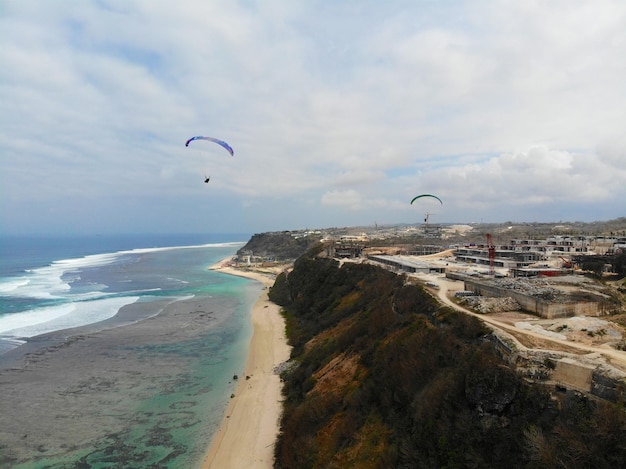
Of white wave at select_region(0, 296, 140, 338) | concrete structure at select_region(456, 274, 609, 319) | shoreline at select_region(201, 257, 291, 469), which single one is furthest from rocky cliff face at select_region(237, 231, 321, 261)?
concrete structure at select_region(456, 274, 609, 319)

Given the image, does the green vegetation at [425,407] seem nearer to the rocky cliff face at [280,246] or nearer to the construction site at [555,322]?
the construction site at [555,322]

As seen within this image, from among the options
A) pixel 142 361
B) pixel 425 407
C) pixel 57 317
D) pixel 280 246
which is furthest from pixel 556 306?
pixel 280 246

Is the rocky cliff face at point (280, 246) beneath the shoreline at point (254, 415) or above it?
above

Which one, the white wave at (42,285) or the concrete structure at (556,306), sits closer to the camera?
the concrete structure at (556,306)

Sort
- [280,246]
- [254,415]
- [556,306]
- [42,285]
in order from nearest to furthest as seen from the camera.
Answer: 1. [556,306]
2. [254,415]
3. [42,285]
4. [280,246]

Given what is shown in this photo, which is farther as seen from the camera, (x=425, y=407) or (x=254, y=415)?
(x=254, y=415)

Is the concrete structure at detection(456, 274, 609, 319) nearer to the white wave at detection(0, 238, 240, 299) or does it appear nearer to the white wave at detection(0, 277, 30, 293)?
the white wave at detection(0, 238, 240, 299)

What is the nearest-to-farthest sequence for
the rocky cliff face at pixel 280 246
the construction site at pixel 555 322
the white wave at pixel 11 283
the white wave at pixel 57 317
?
the construction site at pixel 555 322 → the white wave at pixel 57 317 → the white wave at pixel 11 283 → the rocky cliff face at pixel 280 246

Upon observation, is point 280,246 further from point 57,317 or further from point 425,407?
point 425,407

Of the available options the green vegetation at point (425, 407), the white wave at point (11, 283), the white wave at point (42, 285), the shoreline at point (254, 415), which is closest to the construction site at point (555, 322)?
the green vegetation at point (425, 407)
